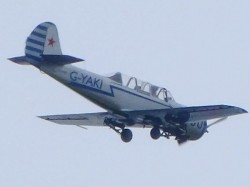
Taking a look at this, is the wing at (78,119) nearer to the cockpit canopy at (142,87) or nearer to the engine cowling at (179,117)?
the cockpit canopy at (142,87)

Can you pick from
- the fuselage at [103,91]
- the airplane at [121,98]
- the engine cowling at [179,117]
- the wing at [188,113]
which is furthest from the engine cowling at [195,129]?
the fuselage at [103,91]

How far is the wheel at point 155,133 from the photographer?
68.8 m

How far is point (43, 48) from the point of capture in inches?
2630

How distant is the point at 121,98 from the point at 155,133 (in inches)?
79.2

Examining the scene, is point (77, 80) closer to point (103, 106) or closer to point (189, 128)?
point (103, 106)

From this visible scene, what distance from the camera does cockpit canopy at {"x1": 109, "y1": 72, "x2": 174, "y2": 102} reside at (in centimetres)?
6806

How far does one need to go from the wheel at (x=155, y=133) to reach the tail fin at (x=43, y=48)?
474cm

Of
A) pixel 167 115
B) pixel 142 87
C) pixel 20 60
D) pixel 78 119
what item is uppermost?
pixel 20 60

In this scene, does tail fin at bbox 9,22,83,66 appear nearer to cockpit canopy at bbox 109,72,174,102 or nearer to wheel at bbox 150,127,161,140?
cockpit canopy at bbox 109,72,174,102

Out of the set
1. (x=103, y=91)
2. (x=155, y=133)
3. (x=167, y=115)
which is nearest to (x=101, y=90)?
(x=103, y=91)

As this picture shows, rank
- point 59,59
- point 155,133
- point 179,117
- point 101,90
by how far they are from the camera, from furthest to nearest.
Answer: point 179,117 → point 155,133 → point 101,90 → point 59,59

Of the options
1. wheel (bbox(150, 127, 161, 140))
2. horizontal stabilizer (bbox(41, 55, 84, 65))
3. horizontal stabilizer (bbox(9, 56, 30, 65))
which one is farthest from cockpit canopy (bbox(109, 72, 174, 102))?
horizontal stabilizer (bbox(9, 56, 30, 65))

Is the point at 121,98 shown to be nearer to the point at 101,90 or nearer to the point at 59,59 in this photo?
the point at 101,90

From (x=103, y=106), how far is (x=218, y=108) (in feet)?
13.8
